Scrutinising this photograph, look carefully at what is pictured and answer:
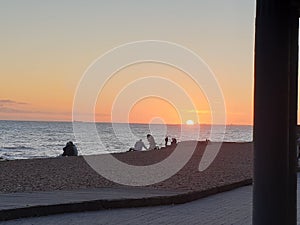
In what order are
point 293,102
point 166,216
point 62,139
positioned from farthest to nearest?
point 62,139 < point 166,216 < point 293,102

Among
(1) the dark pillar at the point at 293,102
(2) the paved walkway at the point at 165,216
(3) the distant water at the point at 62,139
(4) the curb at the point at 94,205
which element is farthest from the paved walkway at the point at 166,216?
(3) the distant water at the point at 62,139

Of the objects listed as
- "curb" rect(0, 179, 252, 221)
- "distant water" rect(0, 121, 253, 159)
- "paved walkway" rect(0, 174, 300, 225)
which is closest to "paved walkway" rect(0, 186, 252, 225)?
"paved walkway" rect(0, 174, 300, 225)

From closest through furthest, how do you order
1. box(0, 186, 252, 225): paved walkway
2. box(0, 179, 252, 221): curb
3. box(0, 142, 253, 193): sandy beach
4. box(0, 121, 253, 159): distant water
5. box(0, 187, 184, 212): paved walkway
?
1. box(0, 186, 252, 225): paved walkway
2. box(0, 179, 252, 221): curb
3. box(0, 187, 184, 212): paved walkway
4. box(0, 142, 253, 193): sandy beach
5. box(0, 121, 253, 159): distant water

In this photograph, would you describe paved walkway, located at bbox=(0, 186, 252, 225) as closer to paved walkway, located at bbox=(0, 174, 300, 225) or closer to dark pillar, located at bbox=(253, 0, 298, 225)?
paved walkway, located at bbox=(0, 174, 300, 225)

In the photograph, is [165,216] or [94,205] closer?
[165,216]

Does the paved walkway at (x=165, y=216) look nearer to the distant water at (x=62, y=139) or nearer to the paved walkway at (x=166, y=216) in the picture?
the paved walkway at (x=166, y=216)

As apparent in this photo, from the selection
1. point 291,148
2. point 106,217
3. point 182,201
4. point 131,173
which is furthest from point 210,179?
point 291,148

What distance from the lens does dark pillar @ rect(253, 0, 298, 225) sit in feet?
16.8

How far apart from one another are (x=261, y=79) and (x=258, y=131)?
0.46 metres

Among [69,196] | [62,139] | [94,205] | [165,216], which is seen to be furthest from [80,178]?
[62,139]

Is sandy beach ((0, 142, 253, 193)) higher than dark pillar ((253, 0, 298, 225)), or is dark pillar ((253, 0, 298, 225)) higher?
dark pillar ((253, 0, 298, 225))

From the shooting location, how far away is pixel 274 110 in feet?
16.8

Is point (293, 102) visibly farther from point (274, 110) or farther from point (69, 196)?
point (69, 196)

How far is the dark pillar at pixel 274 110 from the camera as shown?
512 cm
